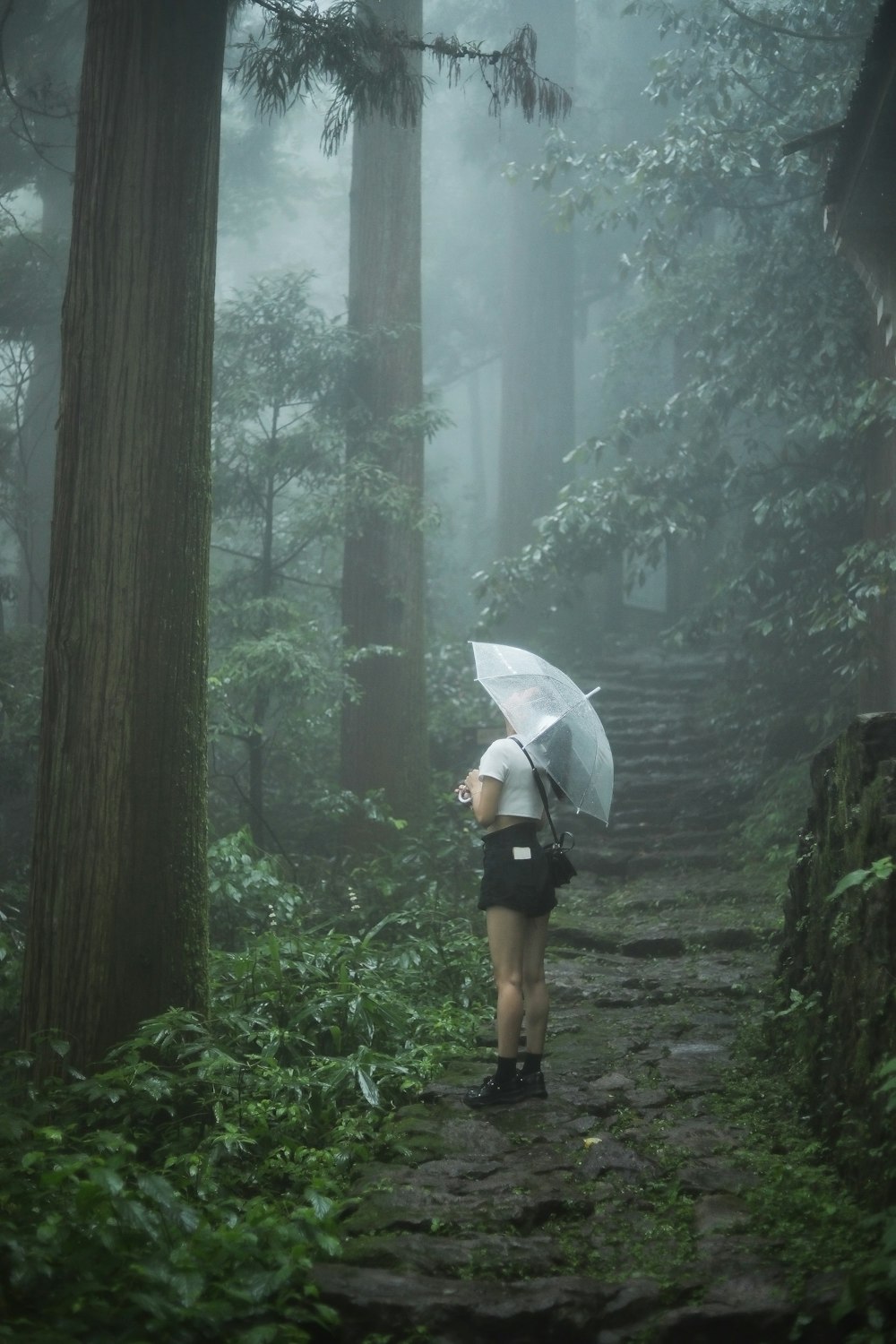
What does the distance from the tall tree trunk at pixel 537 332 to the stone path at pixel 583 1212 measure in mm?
13104

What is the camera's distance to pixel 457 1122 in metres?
4.88

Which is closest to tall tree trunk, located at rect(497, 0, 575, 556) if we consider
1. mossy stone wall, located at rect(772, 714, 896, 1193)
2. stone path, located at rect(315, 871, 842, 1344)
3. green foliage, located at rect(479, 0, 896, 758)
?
green foliage, located at rect(479, 0, 896, 758)

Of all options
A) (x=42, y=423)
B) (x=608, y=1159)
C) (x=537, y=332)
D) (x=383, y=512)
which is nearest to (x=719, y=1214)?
A: (x=608, y=1159)

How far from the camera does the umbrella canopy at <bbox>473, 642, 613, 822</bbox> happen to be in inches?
206

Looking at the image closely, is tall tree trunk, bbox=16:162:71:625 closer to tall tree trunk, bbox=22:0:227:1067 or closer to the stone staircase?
the stone staircase

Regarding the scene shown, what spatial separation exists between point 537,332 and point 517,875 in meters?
16.1

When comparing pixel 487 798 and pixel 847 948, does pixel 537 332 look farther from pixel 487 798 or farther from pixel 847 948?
pixel 847 948

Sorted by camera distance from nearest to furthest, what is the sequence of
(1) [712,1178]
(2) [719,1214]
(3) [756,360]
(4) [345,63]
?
(2) [719,1214], (1) [712,1178], (4) [345,63], (3) [756,360]

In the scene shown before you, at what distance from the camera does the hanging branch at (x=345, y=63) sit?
669cm

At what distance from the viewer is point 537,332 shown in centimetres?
1981

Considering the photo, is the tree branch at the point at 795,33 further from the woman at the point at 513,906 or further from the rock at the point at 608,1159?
the rock at the point at 608,1159

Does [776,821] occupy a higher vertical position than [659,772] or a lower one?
lower

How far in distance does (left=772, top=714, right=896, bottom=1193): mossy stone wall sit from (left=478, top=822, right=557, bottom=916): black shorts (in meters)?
1.16

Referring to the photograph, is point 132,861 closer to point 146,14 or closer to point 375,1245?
point 375,1245
